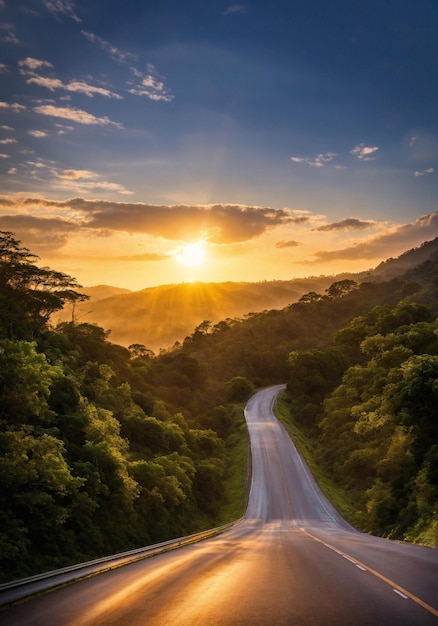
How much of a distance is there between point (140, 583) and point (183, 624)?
5.86 m

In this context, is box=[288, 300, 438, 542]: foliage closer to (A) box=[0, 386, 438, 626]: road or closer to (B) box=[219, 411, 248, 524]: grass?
(B) box=[219, 411, 248, 524]: grass

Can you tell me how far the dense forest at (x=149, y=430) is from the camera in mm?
26938

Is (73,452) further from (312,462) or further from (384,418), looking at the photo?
(312,462)

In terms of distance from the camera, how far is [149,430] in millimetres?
57750

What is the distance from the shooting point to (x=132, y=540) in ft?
118

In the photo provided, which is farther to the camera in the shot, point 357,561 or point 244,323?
point 244,323

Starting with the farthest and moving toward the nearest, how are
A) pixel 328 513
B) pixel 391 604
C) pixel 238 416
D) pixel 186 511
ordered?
pixel 238 416 < pixel 328 513 < pixel 186 511 < pixel 391 604

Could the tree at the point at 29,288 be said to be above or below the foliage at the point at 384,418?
above

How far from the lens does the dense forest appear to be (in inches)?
1061

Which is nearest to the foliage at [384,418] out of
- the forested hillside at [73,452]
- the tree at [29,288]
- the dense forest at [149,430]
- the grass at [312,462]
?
the dense forest at [149,430]

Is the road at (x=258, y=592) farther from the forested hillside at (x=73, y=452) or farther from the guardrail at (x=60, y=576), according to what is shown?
the forested hillside at (x=73, y=452)

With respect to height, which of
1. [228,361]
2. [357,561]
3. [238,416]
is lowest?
[357,561]

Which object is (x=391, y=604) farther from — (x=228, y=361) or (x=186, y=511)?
(x=228, y=361)

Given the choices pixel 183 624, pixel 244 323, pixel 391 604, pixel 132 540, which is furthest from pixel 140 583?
pixel 244 323
